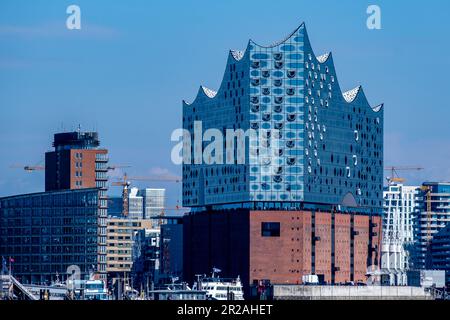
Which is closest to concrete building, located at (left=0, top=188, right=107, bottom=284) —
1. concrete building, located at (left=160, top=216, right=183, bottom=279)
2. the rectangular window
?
concrete building, located at (left=160, top=216, right=183, bottom=279)

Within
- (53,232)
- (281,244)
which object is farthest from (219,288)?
(53,232)

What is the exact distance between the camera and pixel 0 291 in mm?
119125

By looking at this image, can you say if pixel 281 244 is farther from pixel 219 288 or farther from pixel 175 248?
pixel 175 248

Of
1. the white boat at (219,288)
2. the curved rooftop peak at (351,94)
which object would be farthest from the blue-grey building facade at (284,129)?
the white boat at (219,288)

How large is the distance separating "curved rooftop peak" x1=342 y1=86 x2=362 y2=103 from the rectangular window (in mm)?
18932

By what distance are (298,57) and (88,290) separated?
39.6 m

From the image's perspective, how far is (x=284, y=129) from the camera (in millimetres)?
169375

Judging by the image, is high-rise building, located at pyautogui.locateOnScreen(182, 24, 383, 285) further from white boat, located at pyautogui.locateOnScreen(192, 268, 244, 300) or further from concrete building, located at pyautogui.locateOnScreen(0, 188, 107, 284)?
white boat, located at pyautogui.locateOnScreen(192, 268, 244, 300)

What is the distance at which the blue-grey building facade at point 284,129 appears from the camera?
16938 cm

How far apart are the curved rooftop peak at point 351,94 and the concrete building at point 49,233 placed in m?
30.7

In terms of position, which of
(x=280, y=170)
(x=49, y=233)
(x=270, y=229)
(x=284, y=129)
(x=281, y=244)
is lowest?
(x=281, y=244)

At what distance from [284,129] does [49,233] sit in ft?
100
